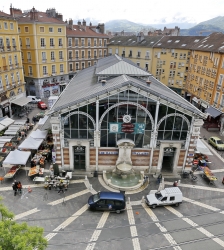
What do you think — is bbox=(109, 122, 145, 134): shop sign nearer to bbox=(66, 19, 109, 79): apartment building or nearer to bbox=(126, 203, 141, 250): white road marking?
bbox=(126, 203, 141, 250): white road marking

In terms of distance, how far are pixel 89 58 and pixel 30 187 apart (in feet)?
168

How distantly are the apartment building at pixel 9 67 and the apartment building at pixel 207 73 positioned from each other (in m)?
40.9

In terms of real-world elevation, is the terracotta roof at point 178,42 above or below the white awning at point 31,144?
above

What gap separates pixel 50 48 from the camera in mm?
54250

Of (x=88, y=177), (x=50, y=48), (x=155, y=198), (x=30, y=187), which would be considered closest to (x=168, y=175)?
(x=155, y=198)

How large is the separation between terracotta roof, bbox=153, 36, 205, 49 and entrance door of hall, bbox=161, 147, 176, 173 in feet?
128

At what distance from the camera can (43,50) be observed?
2084 inches

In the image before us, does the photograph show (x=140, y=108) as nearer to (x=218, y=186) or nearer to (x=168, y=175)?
(x=168, y=175)

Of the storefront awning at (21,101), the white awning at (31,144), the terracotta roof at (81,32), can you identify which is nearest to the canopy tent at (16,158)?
the white awning at (31,144)

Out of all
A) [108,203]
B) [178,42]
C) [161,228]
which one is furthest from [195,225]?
[178,42]

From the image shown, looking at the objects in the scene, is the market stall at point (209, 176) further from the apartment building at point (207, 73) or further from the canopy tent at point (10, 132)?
the canopy tent at point (10, 132)

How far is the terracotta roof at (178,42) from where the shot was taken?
57750 millimetres

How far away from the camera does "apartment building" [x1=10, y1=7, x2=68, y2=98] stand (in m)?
50.6

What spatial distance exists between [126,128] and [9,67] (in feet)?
98.6
